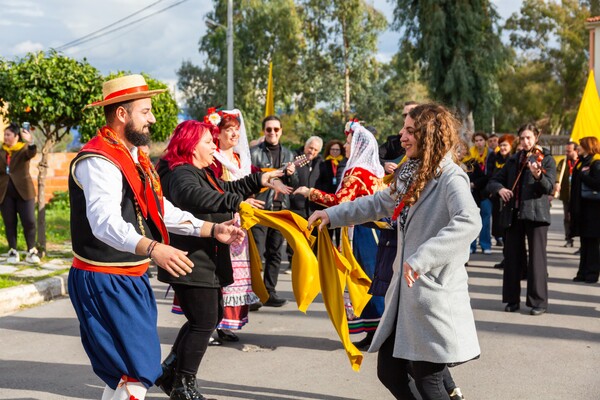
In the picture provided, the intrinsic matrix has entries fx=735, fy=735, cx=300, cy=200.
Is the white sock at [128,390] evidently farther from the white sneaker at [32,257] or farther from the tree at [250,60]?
the tree at [250,60]

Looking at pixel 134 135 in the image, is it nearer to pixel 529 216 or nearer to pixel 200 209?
pixel 200 209

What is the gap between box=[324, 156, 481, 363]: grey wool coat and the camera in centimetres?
347

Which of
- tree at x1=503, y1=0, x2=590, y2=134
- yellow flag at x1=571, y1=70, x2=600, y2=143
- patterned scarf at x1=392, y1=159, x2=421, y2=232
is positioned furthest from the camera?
tree at x1=503, y1=0, x2=590, y2=134

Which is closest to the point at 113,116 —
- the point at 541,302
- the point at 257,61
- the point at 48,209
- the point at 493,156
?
the point at 541,302

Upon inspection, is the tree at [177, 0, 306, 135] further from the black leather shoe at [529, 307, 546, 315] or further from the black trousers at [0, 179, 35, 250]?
the black leather shoe at [529, 307, 546, 315]

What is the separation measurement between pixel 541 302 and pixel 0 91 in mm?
7374

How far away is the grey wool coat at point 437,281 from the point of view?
11.4ft

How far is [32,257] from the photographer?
10031mm

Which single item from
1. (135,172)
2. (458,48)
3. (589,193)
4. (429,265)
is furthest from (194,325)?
(458,48)

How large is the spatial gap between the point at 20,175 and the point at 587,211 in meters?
7.56

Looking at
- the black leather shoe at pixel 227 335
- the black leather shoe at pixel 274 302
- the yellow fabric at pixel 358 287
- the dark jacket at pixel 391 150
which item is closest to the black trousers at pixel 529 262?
the dark jacket at pixel 391 150

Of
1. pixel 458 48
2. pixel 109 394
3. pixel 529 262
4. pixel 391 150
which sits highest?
pixel 458 48

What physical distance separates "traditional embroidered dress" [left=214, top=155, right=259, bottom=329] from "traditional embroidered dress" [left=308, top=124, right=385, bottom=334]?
2.86ft

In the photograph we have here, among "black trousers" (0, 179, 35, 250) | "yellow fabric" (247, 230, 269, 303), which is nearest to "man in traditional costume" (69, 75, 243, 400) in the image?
"yellow fabric" (247, 230, 269, 303)
